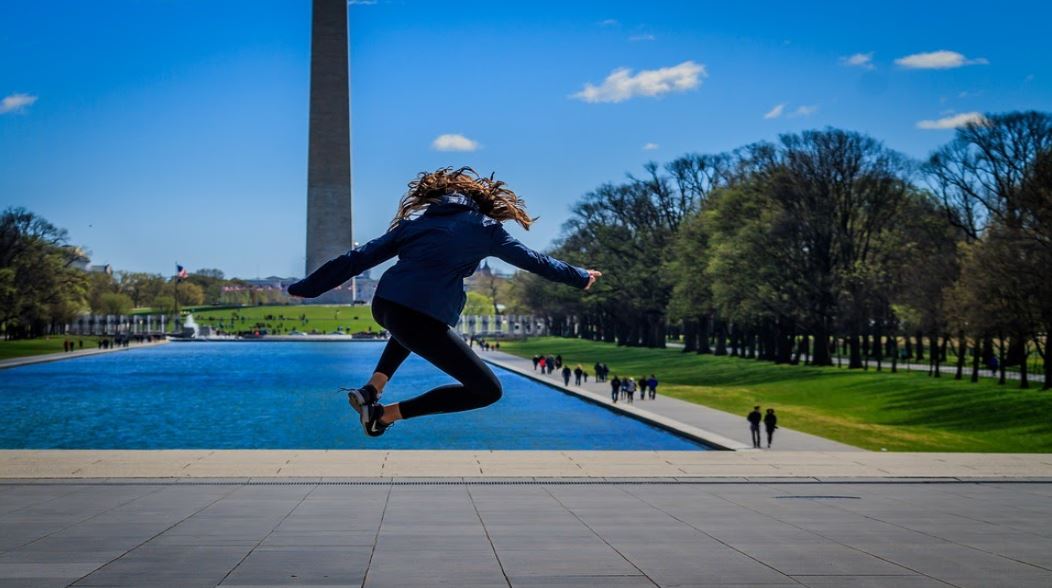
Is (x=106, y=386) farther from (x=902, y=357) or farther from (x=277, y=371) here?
(x=902, y=357)

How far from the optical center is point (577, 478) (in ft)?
69.5

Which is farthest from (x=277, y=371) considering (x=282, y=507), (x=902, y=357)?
(x=282, y=507)

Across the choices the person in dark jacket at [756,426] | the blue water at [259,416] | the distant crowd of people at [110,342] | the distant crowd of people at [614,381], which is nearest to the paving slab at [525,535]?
the person in dark jacket at [756,426]

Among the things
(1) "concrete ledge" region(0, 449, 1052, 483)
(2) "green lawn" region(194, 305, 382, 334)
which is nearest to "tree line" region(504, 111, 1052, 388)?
(1) "concrete ledge" region(0, 449, 1052, 483)

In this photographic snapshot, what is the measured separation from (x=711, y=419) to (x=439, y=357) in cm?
3228

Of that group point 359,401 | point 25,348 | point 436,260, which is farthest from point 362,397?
point 25,348

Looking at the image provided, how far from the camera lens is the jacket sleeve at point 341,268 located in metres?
6.68

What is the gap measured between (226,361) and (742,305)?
37190 mm

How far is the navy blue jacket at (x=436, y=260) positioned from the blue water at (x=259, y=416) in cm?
2592

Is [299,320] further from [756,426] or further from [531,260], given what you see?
[531,260]

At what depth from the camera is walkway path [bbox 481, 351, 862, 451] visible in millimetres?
30519

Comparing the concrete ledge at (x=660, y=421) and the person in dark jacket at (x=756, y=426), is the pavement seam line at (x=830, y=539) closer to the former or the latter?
the concrete ledge at (x=660, y=421)

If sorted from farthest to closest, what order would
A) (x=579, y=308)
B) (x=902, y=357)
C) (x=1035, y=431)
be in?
(x=579, y=308), (x=902, y=357), (x=1035, y=431)

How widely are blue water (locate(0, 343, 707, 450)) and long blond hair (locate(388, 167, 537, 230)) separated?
25.6 m
